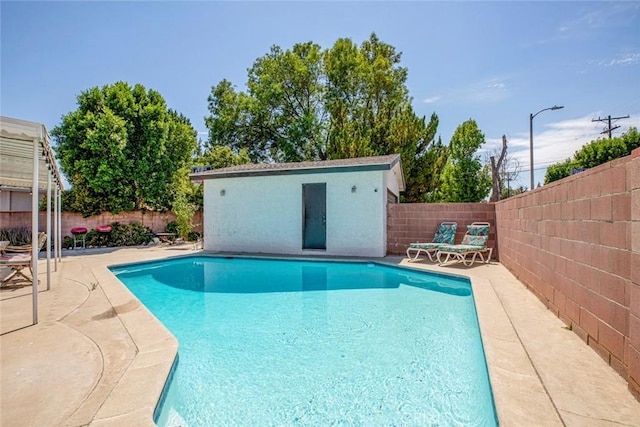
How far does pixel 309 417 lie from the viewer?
2912 millimetres

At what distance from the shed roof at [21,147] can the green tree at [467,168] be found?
66.3 ft

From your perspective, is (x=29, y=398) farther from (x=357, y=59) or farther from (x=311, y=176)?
(x=357, y=59)

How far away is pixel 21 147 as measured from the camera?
234 inches

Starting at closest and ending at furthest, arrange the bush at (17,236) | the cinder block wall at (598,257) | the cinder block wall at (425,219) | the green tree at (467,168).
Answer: the cinder block wall at (598,257)
the cinder block wall at (425,219)
the bush at (17,236)
the green tree at (467,168)

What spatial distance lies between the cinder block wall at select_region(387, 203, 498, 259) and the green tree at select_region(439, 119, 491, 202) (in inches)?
421

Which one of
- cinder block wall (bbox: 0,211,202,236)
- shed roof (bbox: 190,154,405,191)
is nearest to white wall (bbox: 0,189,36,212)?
cinder block wall (bbox: 0,211,202,236)

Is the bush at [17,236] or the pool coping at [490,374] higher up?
the bush at [17,236]

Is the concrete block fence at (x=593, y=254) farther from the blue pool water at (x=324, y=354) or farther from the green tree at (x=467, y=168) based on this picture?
the green tree at (x=467, y=168)

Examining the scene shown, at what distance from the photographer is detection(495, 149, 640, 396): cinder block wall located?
2.59 m

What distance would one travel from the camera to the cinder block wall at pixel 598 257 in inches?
102

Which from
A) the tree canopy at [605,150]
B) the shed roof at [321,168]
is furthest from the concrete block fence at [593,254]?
the tree canopy at [605,150]

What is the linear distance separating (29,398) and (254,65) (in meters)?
30.4

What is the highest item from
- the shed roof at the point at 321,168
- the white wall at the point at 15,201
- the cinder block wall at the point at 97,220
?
the shed roof at the point at 321,168

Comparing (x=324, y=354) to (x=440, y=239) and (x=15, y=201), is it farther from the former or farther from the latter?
(x=15, y=201)
